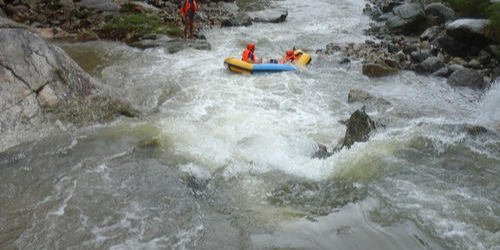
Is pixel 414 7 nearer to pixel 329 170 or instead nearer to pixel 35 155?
pixel 329 170

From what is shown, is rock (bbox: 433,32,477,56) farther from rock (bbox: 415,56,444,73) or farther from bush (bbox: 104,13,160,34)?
bush (bbox: 104,13,160,34)

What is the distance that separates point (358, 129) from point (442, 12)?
11.8 metres

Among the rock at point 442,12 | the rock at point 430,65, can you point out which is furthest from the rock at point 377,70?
the rock at point 442,12

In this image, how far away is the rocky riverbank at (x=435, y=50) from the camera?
11.3 m

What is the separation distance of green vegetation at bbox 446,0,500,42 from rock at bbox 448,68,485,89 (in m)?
2.11

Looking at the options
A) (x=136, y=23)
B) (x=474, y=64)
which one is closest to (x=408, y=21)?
(x=474, y=64)

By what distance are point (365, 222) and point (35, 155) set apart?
4952 millimetres

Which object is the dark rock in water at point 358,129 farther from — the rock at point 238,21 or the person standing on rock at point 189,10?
the rock at point 238,21

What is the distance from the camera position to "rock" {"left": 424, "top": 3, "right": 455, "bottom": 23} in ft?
52.5

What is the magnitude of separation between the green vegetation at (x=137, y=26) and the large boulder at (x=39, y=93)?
7.75 m

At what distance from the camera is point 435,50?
1297cm

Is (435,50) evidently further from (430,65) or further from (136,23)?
(136,23)

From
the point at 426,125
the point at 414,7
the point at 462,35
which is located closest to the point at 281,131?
the point at 426,125

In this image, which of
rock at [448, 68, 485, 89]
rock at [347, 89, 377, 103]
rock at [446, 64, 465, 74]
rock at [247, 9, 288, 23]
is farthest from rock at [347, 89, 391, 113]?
rock at [247, 9, 288, 23]
